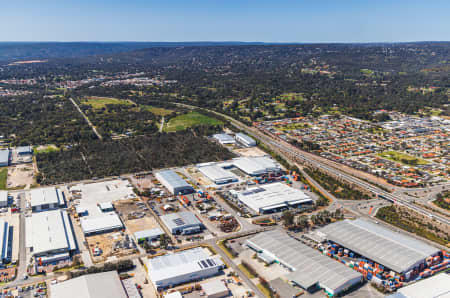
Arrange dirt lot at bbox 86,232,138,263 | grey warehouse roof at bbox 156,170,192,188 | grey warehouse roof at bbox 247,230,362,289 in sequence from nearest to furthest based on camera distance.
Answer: grey warehouse roof at bbox 247,230,362,289 < dirt lot at bbox 86,232,138,263 < grey warehouse roof at bbox 156,170,192,188

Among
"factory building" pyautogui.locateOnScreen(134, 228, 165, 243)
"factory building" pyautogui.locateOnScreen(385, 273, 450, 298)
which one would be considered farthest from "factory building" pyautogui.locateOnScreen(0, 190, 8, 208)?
"factory building" pyautogui.locateOnScreen(385, 273, 450, 298)

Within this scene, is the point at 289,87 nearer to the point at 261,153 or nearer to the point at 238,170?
the point at 261,153

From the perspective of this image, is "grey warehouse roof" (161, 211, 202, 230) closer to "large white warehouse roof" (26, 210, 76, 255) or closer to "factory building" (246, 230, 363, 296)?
"factory building" (246, 230, 363, 296)

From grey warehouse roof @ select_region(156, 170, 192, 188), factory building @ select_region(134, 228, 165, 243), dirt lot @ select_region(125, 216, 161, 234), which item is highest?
grey warehouse roof @ select_region(156, 170, 192, 188)

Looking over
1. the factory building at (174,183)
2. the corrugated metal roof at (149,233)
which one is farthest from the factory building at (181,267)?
the factory building at (174,183)

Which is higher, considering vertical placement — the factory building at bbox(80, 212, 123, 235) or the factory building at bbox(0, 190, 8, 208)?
the factory building at bbox(0, 190, 8, 208)

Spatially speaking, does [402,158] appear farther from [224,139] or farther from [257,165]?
[224,139]
